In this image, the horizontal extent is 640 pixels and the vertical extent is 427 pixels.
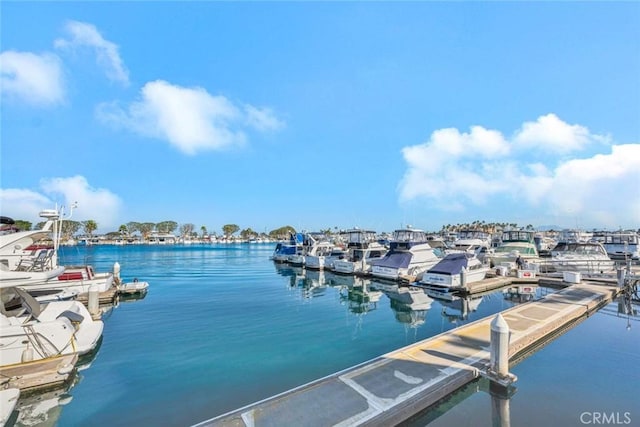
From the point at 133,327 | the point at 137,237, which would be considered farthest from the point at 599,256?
the point at 137,237

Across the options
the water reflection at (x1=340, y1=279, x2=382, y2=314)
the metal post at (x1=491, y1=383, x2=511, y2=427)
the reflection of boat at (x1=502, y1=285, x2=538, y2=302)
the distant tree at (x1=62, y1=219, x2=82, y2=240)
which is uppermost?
the distant tree at (x1=62, y1=219, x2=82, y2=240)

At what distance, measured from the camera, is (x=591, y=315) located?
15.0 m

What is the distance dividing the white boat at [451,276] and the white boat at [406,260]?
248cm

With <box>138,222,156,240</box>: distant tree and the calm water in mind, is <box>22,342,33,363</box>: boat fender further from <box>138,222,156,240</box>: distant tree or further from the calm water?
<box>138,222,156,240</box>: distant tree

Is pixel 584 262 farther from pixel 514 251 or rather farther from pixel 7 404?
pixel 7 404

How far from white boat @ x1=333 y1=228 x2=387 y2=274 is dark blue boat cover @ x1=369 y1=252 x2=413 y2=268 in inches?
115

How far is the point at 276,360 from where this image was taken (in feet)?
34.3

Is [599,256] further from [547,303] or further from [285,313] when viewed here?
[285,313]

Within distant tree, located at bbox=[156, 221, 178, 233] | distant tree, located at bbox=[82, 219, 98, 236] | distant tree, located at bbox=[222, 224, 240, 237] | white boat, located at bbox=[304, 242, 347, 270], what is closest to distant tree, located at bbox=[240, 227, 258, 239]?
distant tree, located at bbox=[222, 224, 240, 237]

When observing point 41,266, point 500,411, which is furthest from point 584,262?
point 41,266

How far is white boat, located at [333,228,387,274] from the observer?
103ft

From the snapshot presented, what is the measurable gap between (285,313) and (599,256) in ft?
107

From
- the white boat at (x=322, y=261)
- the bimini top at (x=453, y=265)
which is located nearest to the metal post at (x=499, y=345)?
the bimini top at (x=453, y=265)

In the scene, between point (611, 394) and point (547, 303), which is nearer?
point (611, 394)
